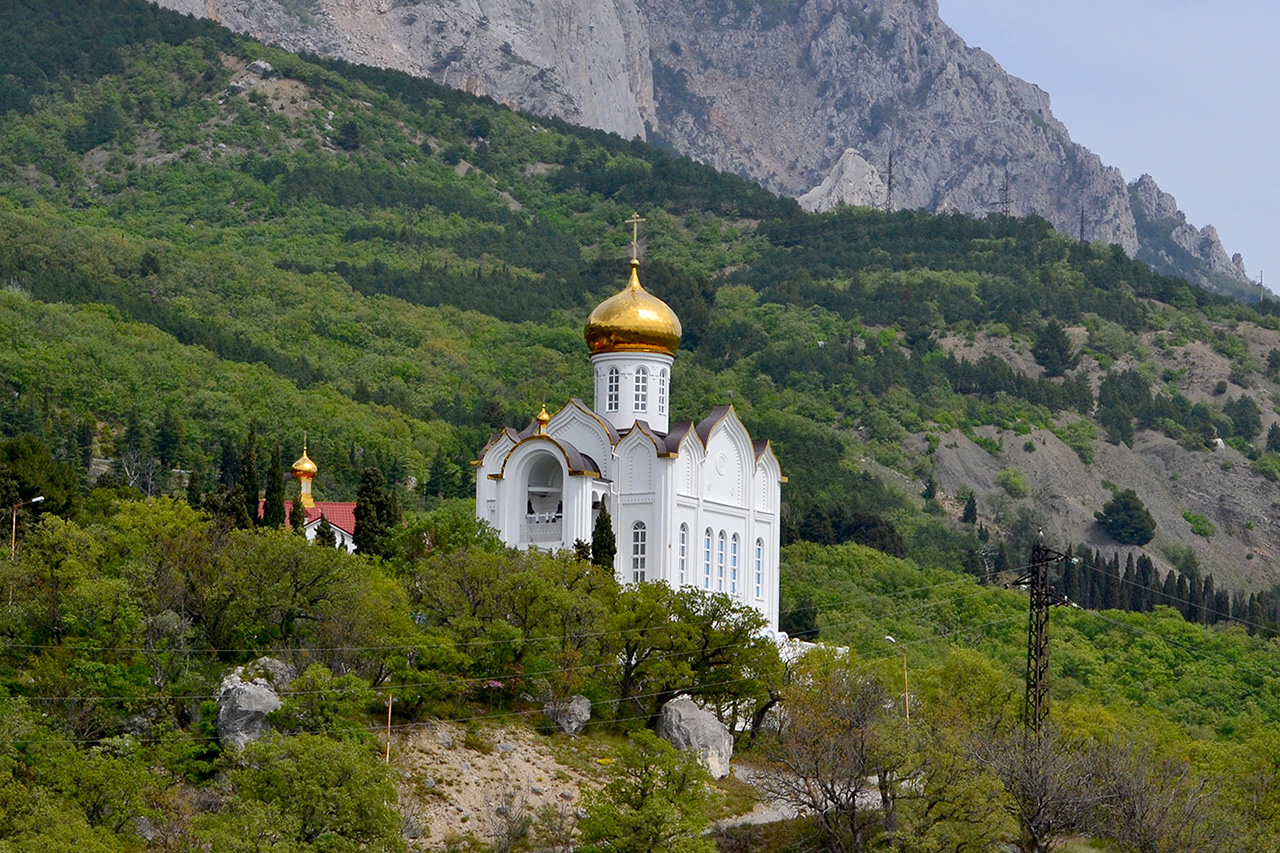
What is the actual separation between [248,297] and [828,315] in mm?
42715

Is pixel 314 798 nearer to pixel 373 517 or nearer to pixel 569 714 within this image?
pixel 569 714

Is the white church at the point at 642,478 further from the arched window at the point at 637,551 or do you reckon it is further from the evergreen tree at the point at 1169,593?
the evergreen tree at the point at 1169,593

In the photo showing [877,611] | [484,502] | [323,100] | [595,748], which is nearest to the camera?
[595,748]

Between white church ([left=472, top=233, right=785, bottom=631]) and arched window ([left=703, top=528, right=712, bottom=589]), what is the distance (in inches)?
2.0

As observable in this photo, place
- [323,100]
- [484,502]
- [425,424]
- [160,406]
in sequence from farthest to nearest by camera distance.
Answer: [323,100] → [425,424] → [160,406] → [484,502]

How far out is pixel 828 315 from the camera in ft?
479

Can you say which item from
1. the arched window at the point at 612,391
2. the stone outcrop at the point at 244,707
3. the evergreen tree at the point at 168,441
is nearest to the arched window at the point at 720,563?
the arched window at the point at 612,391

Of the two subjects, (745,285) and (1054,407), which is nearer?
(1054,407)

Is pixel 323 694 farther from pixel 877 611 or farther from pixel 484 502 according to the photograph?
pixel 877 611

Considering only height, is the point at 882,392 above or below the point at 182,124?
below

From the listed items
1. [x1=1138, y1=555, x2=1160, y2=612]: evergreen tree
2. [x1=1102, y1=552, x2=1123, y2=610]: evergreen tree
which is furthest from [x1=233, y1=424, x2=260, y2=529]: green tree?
[x1=1138, y1=555, x2=1160, y2=612]: evergreen tree

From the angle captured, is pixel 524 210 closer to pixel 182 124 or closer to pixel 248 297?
pixel 182 124

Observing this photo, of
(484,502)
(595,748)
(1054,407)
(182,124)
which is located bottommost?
(595,748)

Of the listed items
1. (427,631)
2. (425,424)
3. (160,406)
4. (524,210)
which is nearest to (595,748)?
(427,631)
